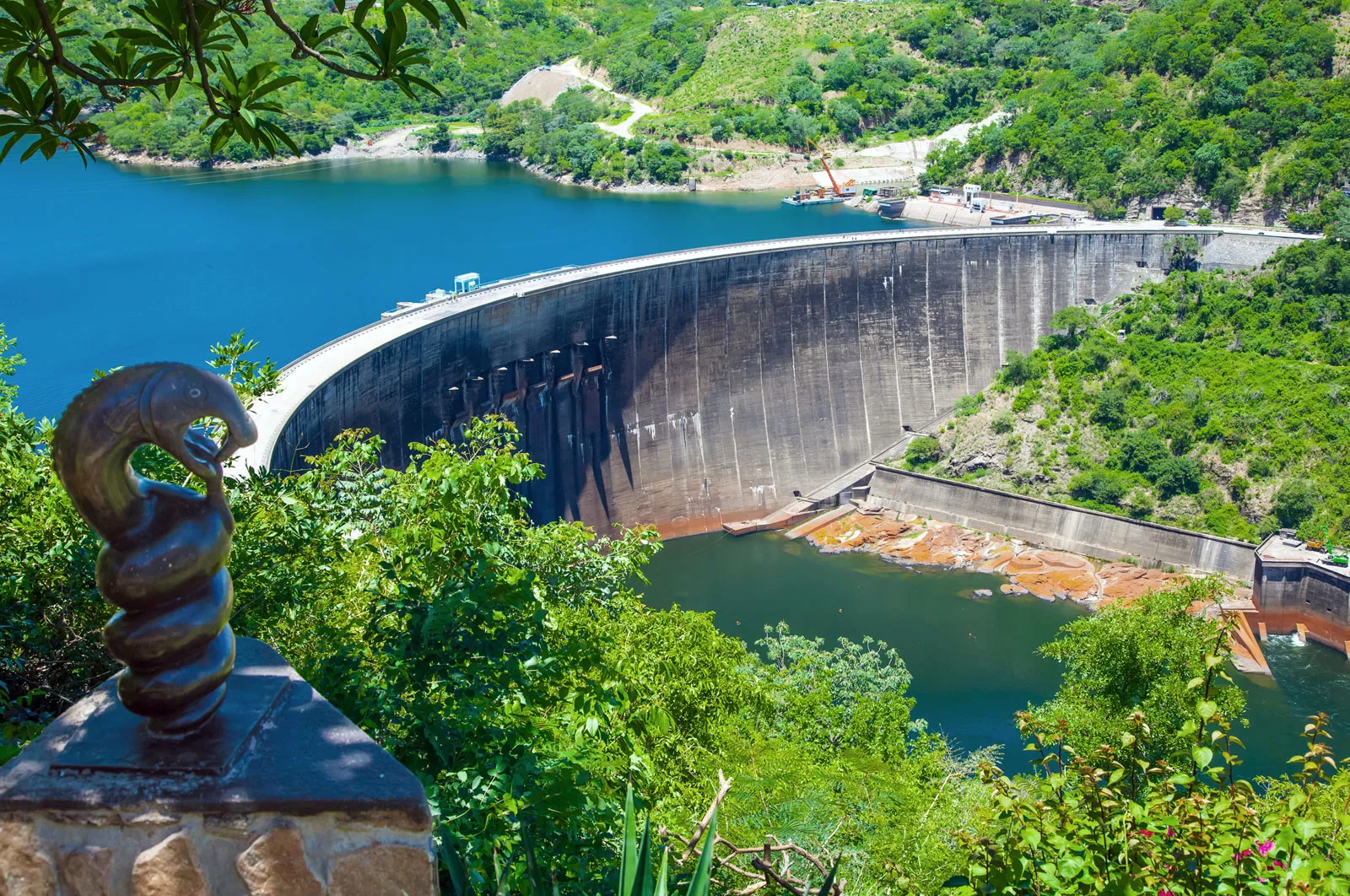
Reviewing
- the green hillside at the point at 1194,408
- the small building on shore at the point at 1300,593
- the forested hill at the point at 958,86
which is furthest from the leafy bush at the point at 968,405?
the forested hill at the point at 958,86

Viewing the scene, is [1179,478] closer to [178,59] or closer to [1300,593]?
[1300,593]

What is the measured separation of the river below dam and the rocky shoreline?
0.70 m

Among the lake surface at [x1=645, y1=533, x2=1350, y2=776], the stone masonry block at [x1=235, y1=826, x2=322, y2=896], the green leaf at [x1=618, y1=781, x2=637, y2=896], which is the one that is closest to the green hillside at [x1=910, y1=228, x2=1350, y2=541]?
the lake surface at [x1=645, y1=533, x2=1350, y2=776]

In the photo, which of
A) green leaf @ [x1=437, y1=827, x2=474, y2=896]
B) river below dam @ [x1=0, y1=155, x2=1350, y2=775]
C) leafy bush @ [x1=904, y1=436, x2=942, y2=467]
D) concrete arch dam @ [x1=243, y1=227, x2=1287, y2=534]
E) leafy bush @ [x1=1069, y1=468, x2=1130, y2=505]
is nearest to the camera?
green leaf @ [x1=437, y1=827, x2=474, y2=896]

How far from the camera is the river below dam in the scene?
2892 centimetres

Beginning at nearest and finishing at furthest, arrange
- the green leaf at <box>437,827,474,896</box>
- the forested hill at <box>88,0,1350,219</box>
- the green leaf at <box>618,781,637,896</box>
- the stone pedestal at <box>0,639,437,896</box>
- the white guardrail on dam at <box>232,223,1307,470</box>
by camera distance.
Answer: the stone pedestal at <box>0,639,437,896</box>
the green leaf at <box>618,781,637,896</box>
the green leaf at <box>437,827,474,896</box>
the white guardrail on dam at <box>232,223,1307,470</box>
the forested hill at <box>88,0,1350,219</box>

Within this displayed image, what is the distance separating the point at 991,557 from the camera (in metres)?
34.2

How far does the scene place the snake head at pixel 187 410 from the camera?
4.09 m

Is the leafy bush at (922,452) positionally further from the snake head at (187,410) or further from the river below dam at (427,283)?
the snake head at (187,410)

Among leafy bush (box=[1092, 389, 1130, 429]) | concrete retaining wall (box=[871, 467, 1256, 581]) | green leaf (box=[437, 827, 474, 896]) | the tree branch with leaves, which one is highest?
the tree branch with leaves

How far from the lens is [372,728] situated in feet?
18.0

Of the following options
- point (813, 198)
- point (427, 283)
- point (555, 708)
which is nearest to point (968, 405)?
point (427, 283)

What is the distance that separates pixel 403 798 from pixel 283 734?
2.09ft

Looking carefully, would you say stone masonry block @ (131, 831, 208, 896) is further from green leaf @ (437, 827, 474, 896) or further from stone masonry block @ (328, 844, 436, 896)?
green leaf @ (437, 827, 474, 896)
